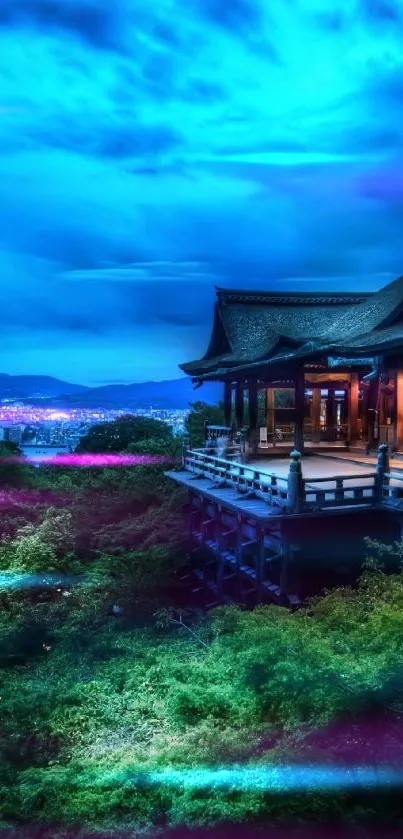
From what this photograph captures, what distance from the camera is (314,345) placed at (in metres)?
17.2

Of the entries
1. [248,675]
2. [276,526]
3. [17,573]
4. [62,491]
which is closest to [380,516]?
[276,526]

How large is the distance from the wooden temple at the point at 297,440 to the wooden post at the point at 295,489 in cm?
2

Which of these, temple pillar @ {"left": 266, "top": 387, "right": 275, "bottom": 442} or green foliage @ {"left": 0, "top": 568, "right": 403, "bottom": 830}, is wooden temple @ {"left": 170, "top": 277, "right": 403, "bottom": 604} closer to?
temple pillar @ {"left": 266, "top": 387, "right": 275, "bottom": 442}

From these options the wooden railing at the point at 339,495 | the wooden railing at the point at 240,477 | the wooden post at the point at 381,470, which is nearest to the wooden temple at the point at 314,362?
the wooden railing at the point at 240,477

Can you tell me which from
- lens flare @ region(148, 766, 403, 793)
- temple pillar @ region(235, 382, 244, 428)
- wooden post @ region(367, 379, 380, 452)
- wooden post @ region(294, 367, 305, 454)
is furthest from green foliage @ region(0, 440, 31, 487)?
lens flare @ region(148, 766, 403, 793)

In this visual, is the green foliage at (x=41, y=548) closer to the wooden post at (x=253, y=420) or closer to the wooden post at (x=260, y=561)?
the wooden post at (x=253, y=420)

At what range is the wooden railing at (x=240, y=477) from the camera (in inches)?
535

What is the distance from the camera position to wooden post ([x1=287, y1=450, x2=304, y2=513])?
Answer: 40.6ft

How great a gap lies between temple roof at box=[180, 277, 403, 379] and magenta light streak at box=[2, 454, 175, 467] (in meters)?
6.15

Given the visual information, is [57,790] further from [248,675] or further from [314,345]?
[314,345]

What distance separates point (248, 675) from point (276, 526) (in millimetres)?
5467

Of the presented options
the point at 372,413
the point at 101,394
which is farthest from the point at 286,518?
the point at 101,394

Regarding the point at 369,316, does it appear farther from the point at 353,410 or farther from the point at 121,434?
the point at 121,434

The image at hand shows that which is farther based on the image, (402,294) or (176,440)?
(176,440)
